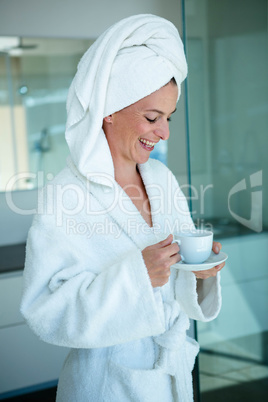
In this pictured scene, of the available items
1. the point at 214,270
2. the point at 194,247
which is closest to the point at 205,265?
the point at 194,247

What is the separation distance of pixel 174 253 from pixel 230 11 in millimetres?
1132

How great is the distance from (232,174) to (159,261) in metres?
0.90

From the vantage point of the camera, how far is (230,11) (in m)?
1.72

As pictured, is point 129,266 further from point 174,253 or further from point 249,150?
point 249,150

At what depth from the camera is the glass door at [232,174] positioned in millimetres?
1659

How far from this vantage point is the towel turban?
111 centimetres

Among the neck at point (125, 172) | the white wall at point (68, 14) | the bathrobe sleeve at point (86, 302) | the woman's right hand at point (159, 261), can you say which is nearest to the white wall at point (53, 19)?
the white wall at point (68, 14)

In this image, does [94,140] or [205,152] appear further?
[205,152]

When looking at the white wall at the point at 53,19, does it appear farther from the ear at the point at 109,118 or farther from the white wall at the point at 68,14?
the ear at the point at 109,118

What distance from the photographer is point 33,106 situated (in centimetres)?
271

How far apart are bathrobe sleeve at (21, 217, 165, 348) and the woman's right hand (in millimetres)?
21

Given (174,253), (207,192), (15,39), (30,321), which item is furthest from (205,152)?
(15,39)

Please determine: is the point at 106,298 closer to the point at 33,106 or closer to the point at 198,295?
A: the point at 198,295

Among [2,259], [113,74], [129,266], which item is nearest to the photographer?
[129,266]
